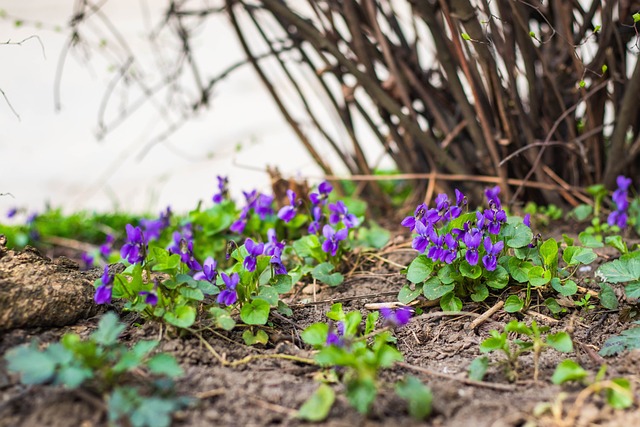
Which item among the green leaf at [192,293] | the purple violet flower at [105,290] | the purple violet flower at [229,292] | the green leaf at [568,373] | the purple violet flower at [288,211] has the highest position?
the purple violet flower at [105,290]

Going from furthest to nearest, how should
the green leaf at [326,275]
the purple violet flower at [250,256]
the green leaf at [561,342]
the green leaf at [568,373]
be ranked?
1. the green leaf at [326,275]
2. the purple violet flower at [250,256]
3. the green leaf at [561,342]
4. the green leaf at [568,373]

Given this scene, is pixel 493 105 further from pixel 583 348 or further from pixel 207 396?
pixel 207 396

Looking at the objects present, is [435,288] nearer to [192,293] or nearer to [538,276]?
[538,276]

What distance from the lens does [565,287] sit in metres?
1.63

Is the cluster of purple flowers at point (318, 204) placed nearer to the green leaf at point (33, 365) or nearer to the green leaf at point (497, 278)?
the green leaf at point (497, 278)

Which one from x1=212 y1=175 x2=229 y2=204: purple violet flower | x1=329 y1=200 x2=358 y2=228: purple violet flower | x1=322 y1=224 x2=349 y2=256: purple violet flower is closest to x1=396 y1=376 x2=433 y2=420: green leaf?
x1=322 y1=224 x2=349 y2=256: purple violet flower

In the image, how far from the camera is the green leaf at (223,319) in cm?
143

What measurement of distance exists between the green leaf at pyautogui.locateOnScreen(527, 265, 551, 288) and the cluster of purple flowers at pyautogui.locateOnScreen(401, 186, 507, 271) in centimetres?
9

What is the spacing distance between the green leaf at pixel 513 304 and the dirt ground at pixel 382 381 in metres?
0.05

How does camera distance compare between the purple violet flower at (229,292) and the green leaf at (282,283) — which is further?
the green leaf at (282,283)

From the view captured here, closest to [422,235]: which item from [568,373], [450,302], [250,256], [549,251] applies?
[450,302]

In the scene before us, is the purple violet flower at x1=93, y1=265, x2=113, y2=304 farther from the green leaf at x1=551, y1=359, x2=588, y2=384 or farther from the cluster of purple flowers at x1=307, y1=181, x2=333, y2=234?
the green leaf at x1=551, y1=359, x2=588, y2=384

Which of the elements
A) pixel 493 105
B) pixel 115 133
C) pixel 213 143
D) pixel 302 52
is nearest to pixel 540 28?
pixel 493 105

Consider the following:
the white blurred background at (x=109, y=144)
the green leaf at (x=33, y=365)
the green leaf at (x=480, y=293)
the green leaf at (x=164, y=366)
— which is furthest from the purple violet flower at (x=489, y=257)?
the white blurred background at (x=109, y=144)
